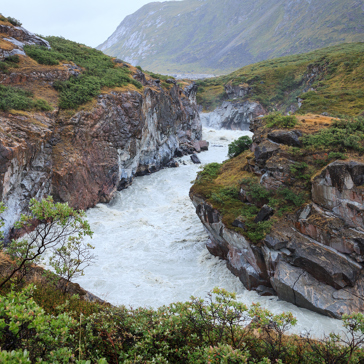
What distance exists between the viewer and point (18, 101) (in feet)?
65.0

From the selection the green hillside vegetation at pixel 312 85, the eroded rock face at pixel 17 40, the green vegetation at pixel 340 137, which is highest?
the eroded rock face at pixel 17 40

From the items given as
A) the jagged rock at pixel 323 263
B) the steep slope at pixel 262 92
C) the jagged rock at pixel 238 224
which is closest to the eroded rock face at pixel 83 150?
the jagged rock at pixel 238 224

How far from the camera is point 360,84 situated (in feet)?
107

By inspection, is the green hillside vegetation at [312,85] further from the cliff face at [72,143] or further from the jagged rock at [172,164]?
the cliff face at [72,143]

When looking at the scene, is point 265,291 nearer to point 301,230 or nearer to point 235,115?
point 301,230

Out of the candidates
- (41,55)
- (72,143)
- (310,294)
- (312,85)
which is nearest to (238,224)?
(310,294)

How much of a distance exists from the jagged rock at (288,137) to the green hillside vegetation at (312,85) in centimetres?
1177

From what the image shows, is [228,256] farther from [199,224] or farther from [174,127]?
[174,127]

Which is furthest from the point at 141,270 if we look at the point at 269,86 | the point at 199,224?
the point at 269,86

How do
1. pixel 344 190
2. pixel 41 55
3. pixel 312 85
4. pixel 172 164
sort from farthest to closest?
pixel 312 85, pixel 172 164, pixel 41 55, pixel 344 190

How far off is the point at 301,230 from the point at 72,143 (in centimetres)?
1963

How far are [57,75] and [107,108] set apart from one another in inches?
222

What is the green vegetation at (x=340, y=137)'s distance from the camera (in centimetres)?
1330

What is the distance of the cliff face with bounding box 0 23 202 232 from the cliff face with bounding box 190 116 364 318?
12904 millimetres
